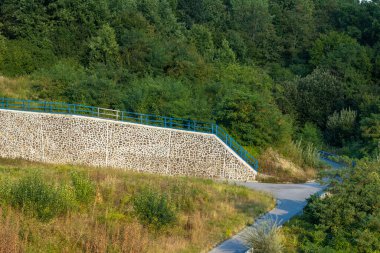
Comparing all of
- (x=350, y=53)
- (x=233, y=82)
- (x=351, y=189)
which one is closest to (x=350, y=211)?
(x=351, y=189)

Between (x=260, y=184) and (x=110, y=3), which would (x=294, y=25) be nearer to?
(x=110, y=3)

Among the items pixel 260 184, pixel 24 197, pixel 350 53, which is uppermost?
pixel 350 53

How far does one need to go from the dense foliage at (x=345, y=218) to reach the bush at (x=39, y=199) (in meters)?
7.29

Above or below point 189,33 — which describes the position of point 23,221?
below

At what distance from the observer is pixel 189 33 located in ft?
201

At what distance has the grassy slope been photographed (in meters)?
15.2

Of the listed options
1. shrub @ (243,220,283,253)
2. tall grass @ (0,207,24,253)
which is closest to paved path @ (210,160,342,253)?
shrub @ (243,220,283,253)

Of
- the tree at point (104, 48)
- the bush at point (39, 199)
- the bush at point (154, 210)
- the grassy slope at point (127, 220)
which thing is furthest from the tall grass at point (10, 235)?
the tree at point (104, 48)

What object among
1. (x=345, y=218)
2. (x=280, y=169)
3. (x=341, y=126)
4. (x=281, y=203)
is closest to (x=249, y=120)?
(x=280, y=169)

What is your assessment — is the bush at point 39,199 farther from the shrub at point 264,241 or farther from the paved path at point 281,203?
the shrub at point 264,241

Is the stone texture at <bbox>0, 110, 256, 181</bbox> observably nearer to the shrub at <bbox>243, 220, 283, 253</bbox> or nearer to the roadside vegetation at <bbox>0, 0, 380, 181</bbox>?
the roadside vegetation at <bbox>0, 0, 380, 181</bbox>

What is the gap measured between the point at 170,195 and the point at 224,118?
14.1 m

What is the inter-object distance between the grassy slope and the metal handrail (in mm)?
7015

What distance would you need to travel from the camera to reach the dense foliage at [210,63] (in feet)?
124
